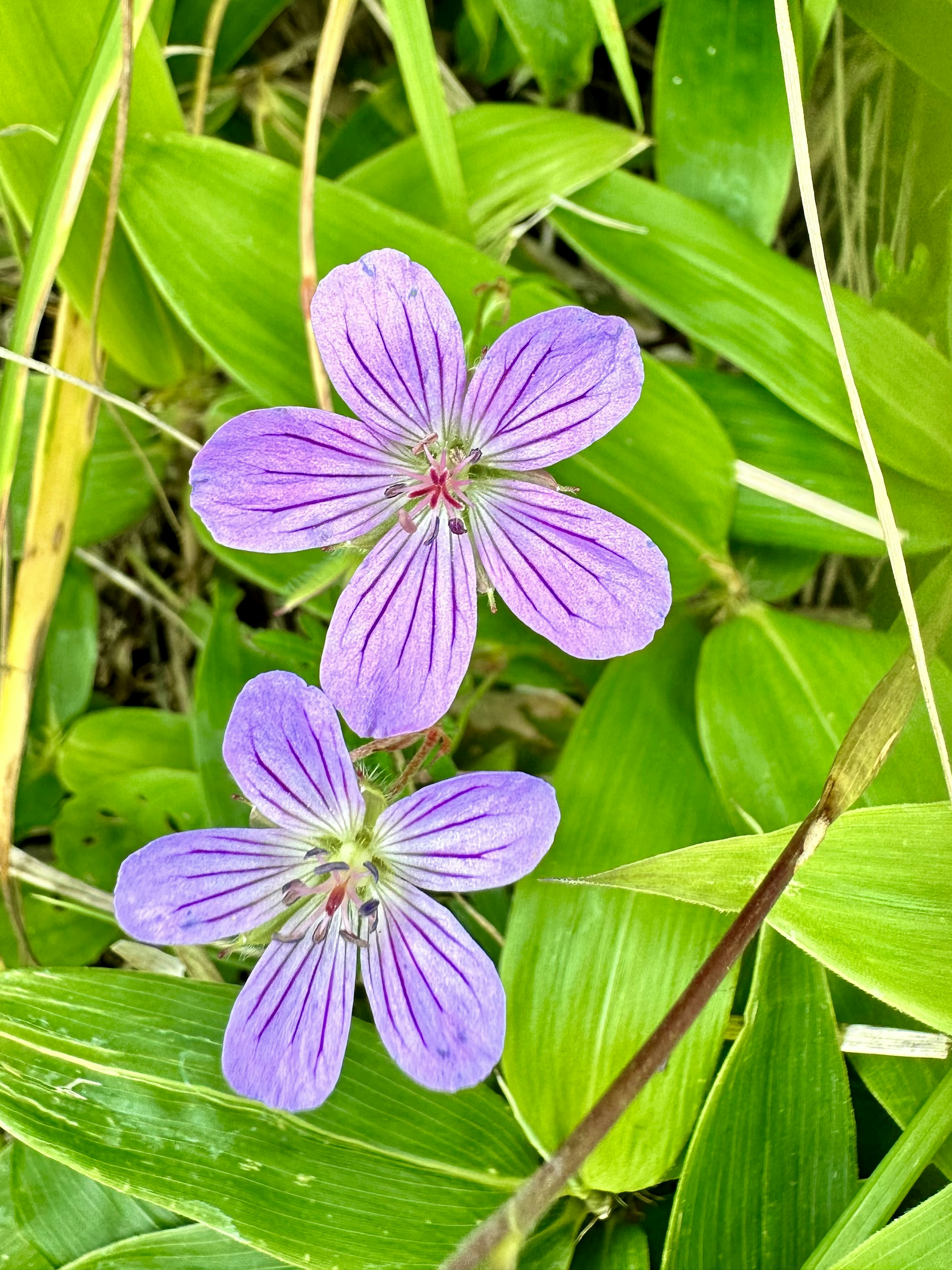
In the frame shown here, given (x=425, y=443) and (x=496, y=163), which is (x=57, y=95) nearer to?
(x=496, y=163)

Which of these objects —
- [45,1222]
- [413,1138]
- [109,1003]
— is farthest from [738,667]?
[45,1222]

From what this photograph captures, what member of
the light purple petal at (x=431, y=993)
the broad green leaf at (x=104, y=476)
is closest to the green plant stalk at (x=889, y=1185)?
the light purple petal at (x=431, y=993)

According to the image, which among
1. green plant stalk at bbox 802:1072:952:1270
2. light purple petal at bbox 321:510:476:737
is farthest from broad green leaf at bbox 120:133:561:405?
green plant stalk at bbox 802:1072:952:1270

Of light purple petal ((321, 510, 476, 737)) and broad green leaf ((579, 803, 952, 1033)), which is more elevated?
light purple petal ((321, 510, 476, 737))

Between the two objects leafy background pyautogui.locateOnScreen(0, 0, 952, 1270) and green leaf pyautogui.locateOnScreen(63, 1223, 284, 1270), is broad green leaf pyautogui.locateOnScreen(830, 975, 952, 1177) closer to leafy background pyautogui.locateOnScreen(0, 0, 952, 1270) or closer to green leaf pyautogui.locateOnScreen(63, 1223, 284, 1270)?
leafy background pyautogui.locateOnScreen(0, 0, 952, 1270)

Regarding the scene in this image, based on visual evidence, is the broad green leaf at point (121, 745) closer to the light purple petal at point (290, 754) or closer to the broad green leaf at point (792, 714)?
the light purple petal at point (290, 754)

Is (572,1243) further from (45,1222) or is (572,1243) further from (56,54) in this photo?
(56,54)
